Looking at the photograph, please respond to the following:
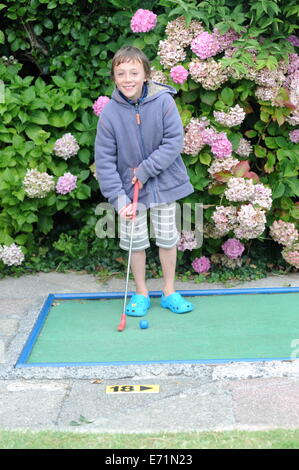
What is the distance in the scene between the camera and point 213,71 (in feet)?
15.1

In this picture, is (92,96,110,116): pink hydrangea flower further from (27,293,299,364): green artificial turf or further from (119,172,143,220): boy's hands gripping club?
(27,293,299,364): green artificial turf

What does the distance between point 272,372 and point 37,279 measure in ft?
6.80

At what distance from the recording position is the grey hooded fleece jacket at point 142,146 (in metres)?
4.12

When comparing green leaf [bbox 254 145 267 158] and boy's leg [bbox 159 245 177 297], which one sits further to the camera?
green leaf [bbox 254 145 267 158]

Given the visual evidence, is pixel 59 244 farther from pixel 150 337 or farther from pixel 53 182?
pixel 150 337

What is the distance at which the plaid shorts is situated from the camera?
434 centimetres

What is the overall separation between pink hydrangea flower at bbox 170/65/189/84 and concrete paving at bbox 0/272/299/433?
186 centimetres

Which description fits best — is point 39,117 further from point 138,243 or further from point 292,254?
point 292,254

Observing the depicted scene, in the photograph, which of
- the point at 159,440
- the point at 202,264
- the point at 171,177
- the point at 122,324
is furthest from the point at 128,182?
the point at 159,440

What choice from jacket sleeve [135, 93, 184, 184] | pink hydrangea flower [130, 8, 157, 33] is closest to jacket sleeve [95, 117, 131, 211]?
jacket sleeve [135, 93, 184, 184]

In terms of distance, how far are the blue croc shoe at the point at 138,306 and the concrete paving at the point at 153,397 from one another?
70 cm

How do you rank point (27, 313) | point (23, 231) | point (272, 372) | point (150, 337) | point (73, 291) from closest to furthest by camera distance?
point (272, 372) → point (150, 337) → point (27, 313) → point (73, 291) → point (23, 231)

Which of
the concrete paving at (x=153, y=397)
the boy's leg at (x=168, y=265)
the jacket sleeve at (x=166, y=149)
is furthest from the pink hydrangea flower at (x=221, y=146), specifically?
the concrete paving at (x=153, y=397)
